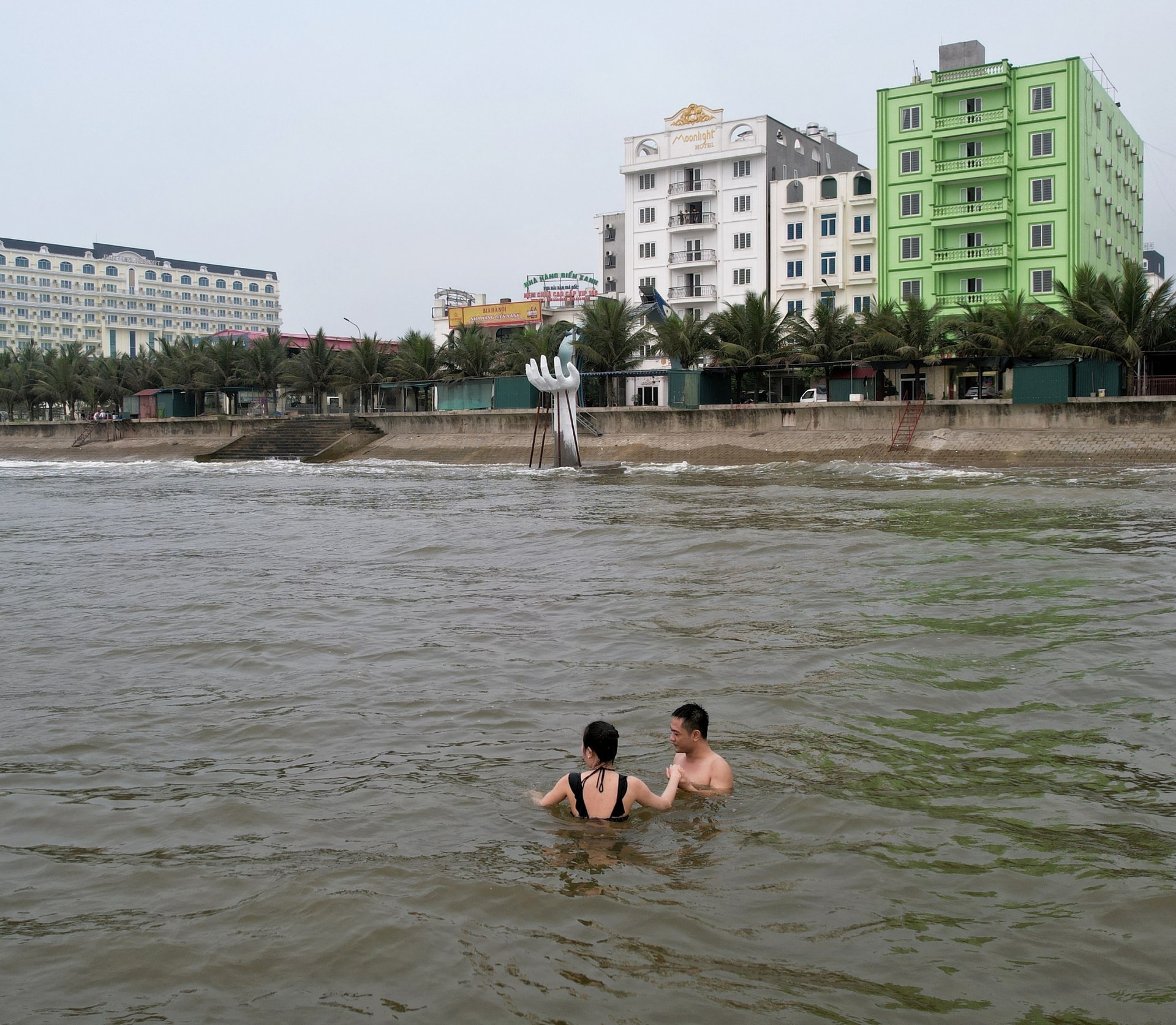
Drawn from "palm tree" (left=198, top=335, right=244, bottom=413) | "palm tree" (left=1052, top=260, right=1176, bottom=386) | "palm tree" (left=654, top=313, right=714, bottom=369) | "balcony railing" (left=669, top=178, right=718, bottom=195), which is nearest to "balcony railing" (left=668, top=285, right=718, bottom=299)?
"balcony railing" (left=669, top=178, right=718, bottom=195)

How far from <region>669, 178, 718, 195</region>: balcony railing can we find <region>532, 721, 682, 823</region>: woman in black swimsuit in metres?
61.1

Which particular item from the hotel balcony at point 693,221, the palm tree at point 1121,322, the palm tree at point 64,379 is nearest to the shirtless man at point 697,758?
the palm tree at point 1121,322

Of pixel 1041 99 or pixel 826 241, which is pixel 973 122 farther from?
pixel 826 241

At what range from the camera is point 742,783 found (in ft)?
19.3

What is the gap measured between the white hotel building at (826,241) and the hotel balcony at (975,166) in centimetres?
718

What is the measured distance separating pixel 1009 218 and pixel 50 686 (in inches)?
1910

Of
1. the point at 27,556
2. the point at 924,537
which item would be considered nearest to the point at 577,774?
the point at 924,537

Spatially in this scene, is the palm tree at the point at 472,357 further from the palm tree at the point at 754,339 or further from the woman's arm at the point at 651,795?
the woman's arm at the point at 651,795

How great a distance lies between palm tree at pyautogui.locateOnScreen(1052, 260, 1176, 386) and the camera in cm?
3453

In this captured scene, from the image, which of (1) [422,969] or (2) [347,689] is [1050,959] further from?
(2) [347,689]

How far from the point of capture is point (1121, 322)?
114 ft

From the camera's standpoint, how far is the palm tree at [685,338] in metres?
47.5

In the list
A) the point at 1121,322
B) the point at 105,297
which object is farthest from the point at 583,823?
the point at 105,297

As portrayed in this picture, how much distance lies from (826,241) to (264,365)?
111ft
